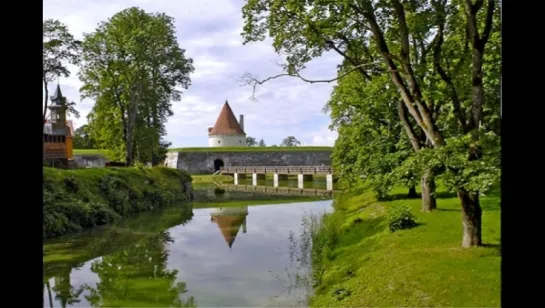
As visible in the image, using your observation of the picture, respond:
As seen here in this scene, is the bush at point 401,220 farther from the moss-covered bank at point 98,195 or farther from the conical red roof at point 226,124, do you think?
the conical red roof at point 226,124

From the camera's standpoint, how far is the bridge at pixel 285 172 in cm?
3329

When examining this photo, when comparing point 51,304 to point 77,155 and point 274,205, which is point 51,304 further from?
point 77,155

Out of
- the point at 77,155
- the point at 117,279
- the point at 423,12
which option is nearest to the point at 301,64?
the point at 423,12

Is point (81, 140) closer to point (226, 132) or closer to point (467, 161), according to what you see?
point (226, 132)

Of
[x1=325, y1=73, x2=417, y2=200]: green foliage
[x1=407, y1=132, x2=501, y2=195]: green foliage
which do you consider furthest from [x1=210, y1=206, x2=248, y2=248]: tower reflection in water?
[x1=407, y1=132, x2=501, y2=195]: green foliage

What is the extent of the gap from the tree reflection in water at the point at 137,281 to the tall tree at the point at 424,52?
4.47 metres

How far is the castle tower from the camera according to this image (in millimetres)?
54156

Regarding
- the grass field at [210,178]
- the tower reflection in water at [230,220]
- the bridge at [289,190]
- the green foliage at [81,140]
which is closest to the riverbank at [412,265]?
the tower reflection in water at [230,220]

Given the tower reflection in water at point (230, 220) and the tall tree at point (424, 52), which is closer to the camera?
the tall tree at point (424, 52)

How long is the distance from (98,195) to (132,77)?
28.0 feet

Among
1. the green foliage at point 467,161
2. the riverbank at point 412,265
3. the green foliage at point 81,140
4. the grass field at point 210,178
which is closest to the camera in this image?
the riverbank at point 412,265

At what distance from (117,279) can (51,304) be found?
186 cm

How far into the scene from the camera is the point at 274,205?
80.9 feet

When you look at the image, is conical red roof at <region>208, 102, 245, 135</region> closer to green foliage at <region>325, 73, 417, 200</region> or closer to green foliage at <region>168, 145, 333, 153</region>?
green foliage at <region>168, 145, 333, 153</region>
